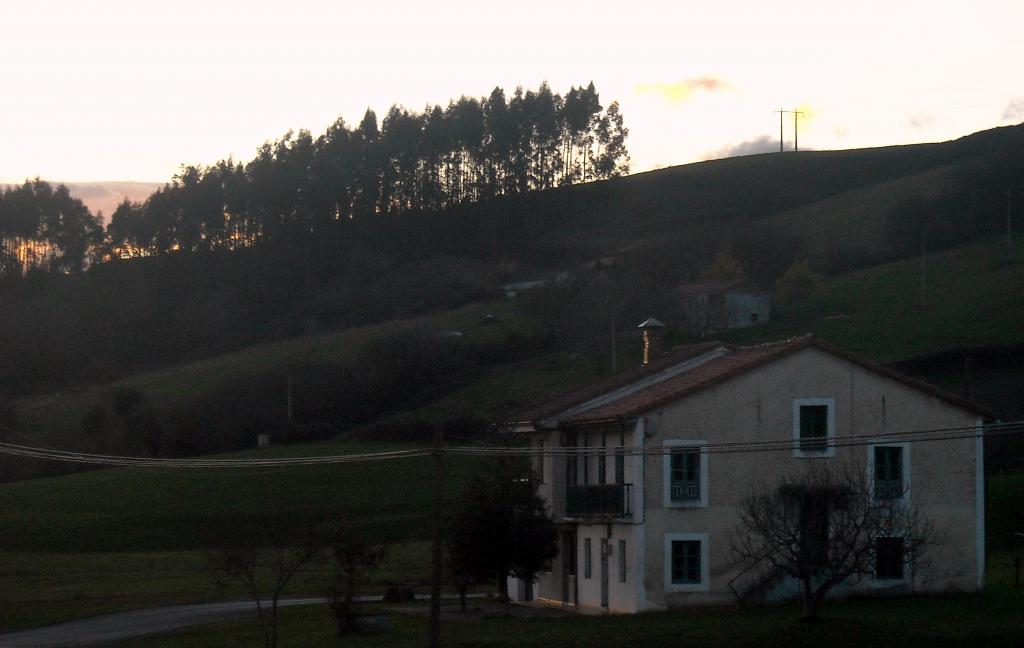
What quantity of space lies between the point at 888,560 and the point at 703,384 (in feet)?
22.8

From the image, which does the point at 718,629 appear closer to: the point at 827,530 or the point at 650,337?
the point at 827,530

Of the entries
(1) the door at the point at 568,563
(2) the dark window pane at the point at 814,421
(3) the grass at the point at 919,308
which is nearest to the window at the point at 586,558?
(1) the door at the point at 568,563

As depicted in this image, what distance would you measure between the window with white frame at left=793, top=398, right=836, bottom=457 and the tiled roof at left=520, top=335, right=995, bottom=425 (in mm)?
1439

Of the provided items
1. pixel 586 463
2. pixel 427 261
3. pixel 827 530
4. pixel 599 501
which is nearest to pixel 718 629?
pixel 827 530

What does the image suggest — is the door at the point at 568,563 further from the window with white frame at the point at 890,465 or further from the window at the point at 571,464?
the window with white frame at the point at 890,465

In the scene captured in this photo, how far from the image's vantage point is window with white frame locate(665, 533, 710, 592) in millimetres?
35219

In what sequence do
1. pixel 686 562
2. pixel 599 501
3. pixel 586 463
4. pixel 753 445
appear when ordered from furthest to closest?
pixel 586 463 → pixel 599 501 → pixel 753 445 → pixel 686 562

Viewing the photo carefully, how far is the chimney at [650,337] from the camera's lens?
161 feet

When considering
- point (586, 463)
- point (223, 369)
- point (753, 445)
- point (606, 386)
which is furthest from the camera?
point (223, 369)

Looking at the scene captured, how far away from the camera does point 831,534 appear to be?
1249 inches

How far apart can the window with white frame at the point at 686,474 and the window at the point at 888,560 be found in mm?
4802

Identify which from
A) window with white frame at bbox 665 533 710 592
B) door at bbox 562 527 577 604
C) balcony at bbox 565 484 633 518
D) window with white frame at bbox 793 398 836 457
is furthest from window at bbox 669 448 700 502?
door at bbox 562 527 577 604

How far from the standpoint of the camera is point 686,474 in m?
35.8

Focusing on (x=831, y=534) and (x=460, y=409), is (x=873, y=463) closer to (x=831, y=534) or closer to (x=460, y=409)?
(x=831, y=534)
